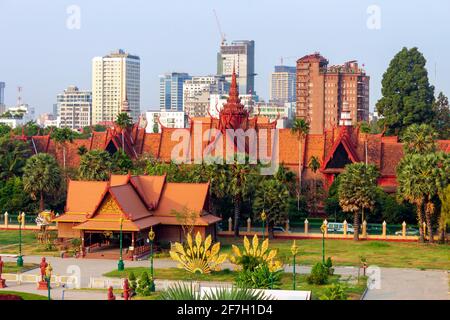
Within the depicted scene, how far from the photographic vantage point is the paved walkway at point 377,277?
1790 inches

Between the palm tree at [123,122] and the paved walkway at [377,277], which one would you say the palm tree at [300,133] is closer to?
the palm tree at [123,122]

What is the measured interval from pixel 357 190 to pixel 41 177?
25299mm

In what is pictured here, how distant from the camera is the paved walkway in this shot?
45469mm

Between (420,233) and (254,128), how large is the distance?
24.5m

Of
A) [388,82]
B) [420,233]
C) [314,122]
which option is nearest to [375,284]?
[420,233]

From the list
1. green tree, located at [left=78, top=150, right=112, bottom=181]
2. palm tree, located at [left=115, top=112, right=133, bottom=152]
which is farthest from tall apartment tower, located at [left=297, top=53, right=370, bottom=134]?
green tree, located at [left=78, top=150, right=112, bottom=181]

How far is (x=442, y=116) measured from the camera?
111 meters

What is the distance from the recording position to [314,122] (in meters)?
183

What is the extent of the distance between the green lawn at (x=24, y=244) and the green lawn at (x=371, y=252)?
494 inches

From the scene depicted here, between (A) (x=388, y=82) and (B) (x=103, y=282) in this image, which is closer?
(B) (x=103, y=282)

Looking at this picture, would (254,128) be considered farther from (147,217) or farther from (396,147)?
(147,217)

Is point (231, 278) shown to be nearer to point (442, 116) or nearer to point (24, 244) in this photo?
point (24, 244)
